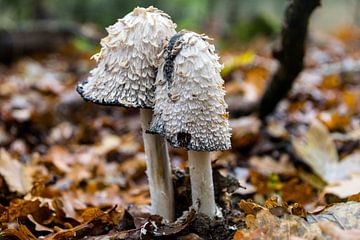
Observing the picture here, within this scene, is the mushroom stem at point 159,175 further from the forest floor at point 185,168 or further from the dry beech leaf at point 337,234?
the dry beech leaf at point 337,234

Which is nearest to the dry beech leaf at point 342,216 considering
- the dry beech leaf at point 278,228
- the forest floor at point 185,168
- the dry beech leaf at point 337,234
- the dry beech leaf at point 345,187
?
the forest floor at point 185,168

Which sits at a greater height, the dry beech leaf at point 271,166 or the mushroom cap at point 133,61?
the mushroom cap at point 133,61

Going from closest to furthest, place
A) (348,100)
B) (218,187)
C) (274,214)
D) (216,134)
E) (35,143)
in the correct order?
(274,214) → (216,134) → (218,187) → (35,143) → (348,100)

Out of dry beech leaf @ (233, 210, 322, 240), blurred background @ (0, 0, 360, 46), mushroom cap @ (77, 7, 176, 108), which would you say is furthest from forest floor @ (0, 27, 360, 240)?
blurred background @ (0, 0, 360, 46)

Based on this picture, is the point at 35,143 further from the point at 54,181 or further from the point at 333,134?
the point at 333,134

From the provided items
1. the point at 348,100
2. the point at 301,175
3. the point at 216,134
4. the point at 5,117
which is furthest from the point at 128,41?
the point at 348,100

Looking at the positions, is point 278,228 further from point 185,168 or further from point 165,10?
point 165,10

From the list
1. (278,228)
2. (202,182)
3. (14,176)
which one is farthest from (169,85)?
(14,176)
